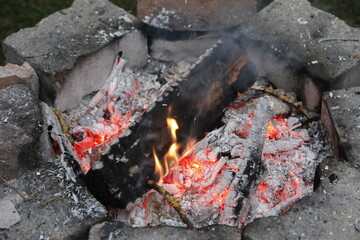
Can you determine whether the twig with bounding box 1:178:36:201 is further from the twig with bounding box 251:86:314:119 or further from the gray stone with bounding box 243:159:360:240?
the twig with bounding box 251:86:314:119

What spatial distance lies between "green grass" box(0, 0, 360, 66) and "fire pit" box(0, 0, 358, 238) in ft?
4.99

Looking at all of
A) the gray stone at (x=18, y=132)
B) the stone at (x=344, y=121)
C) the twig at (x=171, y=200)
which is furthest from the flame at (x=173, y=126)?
the stone at (x=344, y=121)

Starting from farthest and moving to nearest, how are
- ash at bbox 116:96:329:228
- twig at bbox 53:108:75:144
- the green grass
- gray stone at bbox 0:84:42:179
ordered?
the green grass < twig at bbox 53:108:75:144 < ash at bbox 116:96:329:228 < gray stone at bbox 0:84:42:179

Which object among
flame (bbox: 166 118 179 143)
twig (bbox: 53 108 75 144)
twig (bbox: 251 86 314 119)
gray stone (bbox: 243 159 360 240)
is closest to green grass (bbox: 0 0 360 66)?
twig (bbox: 251 86 314 119)

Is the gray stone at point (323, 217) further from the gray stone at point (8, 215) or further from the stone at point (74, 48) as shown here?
the stone at point (74, 48)

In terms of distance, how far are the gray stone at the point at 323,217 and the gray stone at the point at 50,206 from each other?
880mm

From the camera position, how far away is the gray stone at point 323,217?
8.46 ft

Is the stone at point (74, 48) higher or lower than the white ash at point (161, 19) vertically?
lower

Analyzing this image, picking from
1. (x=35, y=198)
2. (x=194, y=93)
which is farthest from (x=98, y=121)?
(x=35, y=198)

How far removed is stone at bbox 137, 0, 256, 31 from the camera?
3920mm

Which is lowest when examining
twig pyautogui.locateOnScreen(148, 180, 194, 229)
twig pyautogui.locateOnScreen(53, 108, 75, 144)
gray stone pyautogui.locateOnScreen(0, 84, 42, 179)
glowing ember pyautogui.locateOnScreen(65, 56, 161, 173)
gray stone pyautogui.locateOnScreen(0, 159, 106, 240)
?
glowing ember pyautogui.locateOnScreen(65, 56, 161, 173)

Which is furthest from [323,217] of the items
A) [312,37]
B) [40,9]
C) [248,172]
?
[40,9]

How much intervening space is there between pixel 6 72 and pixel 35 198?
1.12 m

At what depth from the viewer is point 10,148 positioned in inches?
112
